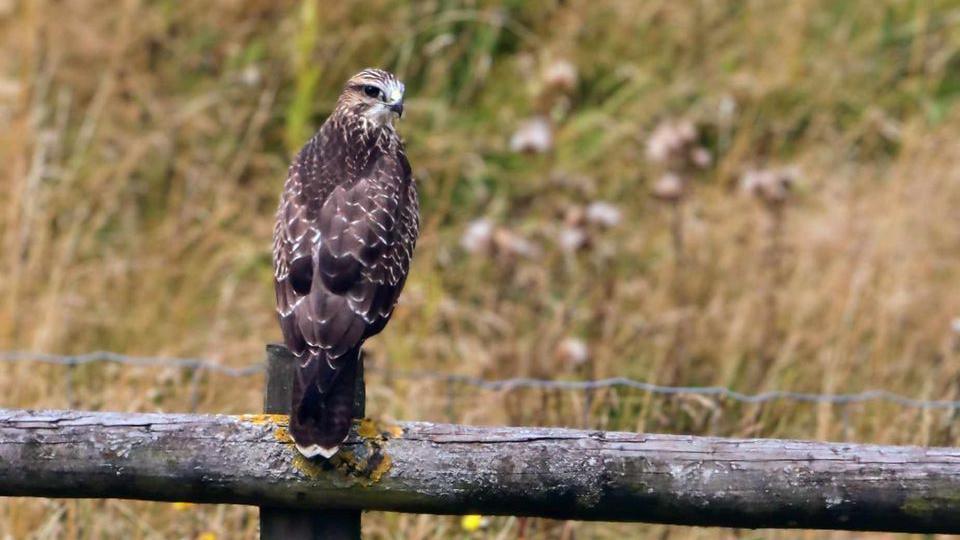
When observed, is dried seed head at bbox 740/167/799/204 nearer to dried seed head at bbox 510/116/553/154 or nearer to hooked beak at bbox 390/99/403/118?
dried seed head at bbox 510/116/553/154

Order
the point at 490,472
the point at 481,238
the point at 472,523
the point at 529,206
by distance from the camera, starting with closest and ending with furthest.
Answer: the point at 490,472 < the point at 472,523 < the point at 481,238 < the point at 529,206

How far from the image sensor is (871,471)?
2.73 m

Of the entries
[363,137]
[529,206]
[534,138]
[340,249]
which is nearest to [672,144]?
[534,138]

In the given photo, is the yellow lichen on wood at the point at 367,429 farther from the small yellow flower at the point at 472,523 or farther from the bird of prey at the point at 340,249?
the small yellow flower at the point at 472,523

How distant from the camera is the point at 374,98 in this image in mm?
4168

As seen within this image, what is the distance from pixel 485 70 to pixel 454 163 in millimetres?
821

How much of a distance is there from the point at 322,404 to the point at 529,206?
448cm

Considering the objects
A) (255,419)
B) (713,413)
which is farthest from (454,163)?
(255,419)

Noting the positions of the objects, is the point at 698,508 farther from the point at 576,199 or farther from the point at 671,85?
the point at 671,85

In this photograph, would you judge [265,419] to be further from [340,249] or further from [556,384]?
[556,384]

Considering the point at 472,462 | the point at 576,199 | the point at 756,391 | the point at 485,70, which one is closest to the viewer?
the point at 472,462

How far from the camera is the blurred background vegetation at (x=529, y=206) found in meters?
5.13

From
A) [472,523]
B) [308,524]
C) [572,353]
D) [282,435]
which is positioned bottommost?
[308,524]

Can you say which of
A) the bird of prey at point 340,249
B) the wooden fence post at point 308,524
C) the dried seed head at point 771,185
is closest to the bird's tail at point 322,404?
the bird of prey at point 340,249
